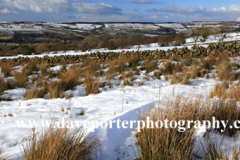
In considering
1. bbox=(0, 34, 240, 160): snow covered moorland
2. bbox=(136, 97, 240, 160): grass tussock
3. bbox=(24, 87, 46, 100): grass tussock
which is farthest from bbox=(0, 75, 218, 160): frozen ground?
bbox=(136, 97, 240, 160): grass tussock

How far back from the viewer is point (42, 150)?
1.51 meters

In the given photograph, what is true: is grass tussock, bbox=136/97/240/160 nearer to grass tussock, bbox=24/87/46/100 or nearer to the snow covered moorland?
the snow covered moorland

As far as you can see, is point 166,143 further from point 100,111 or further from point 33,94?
point 33,94

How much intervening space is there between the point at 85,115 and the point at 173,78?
3.55m

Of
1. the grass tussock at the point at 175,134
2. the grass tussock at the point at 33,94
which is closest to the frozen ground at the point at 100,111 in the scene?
the grass tussock at the point at 33,94

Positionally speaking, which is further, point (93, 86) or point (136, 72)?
point (136, 72)

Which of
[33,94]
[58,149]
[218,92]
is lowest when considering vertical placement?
[33,94]

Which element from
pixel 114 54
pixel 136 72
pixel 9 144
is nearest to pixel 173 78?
pixel 136 72

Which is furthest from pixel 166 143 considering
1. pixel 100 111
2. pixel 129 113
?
pixel 100 111

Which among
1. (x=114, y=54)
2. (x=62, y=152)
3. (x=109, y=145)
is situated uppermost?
(x=114, y=54)

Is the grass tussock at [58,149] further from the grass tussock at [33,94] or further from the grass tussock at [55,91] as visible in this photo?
the grass tussock at [33,94]

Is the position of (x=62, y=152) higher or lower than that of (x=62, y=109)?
higher

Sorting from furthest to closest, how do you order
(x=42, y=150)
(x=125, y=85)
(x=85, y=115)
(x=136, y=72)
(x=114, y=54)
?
(x=114, y=54) < (x=136, y=72) < (x=125, y=85) < (x=85, y=115) < (x=42, y=150)

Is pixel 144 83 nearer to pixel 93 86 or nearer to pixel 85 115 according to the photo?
pixel 93 86
